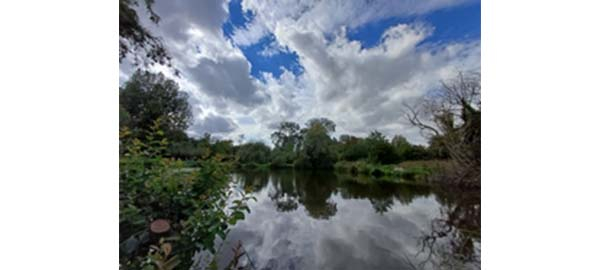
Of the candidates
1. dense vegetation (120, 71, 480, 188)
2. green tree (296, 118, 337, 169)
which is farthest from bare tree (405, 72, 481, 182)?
green tree (296, 118, 337, 169)

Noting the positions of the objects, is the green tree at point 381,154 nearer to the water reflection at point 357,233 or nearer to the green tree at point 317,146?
the green tree at point 317,146

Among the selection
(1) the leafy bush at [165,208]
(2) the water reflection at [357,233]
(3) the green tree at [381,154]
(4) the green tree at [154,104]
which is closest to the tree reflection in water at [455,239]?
(2) the water reflection at [357,233]

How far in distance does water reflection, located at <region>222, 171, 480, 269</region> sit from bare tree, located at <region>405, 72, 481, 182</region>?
477 millimetres

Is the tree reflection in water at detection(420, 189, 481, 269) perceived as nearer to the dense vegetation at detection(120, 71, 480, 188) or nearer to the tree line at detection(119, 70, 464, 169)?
the dense vegetation at detection(120, 71, 480, 188)

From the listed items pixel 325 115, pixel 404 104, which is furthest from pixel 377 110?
pixel 325 115

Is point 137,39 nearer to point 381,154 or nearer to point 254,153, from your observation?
point 254,153

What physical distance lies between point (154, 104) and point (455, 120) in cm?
258

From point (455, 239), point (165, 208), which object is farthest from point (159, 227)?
point (455, 239)

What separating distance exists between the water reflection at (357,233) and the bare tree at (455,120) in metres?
0.48

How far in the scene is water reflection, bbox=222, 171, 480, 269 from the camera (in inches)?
50.9

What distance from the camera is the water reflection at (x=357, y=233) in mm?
1293

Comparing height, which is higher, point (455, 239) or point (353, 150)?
point (353, 150)

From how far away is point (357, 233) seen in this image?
5.72 feet
